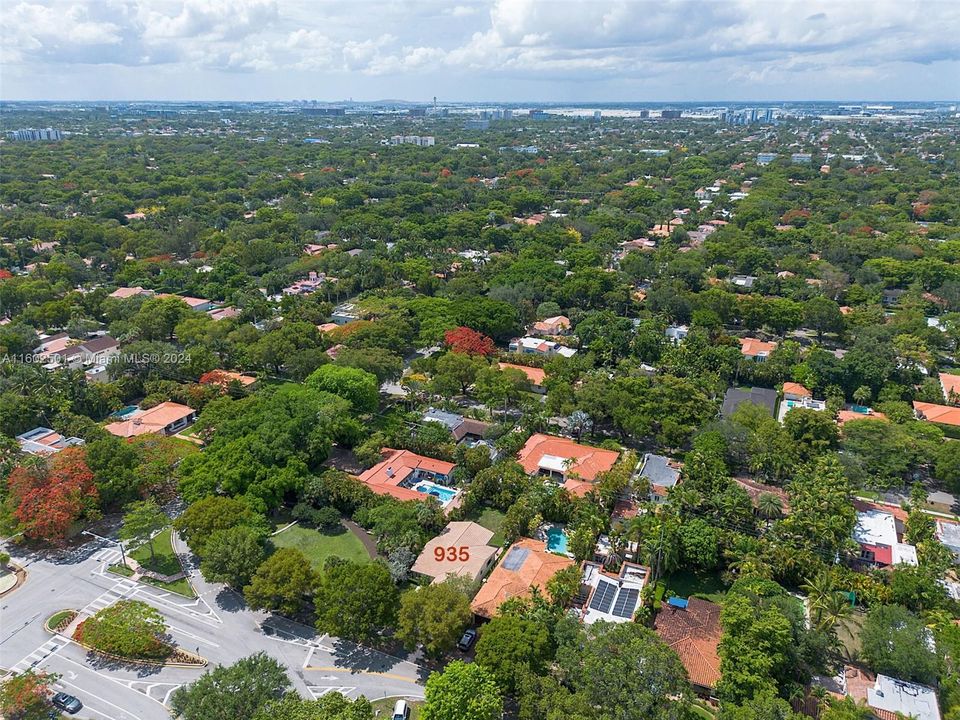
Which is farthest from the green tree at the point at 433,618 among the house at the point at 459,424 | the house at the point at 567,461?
the house at the point at 459,424

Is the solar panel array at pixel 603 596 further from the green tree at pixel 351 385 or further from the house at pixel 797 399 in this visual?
the house at pixel 797 399

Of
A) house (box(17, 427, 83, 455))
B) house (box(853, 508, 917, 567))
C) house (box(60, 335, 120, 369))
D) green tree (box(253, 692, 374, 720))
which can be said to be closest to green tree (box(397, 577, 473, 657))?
green tree (box(253, 692, 374, 720))

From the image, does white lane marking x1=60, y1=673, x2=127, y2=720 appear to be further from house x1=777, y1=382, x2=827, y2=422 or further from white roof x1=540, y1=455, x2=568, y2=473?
house x1=777, y1=382, x2=827, y2=422

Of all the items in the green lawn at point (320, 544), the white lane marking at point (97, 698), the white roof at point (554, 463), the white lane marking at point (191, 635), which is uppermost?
the white roof at point (554, 463)

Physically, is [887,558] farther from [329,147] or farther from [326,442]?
[329,147]

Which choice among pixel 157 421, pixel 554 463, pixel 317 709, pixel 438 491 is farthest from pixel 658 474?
pixel 157 421

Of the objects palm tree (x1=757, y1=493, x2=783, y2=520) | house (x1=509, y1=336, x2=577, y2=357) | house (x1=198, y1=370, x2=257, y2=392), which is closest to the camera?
palm tree (x1=757, y1=493, x2=783, y2=520)

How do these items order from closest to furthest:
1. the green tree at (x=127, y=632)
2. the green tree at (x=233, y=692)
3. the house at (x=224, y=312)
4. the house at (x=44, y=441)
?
the green tree at (x=233, y=692) < the green tree at (x=127, y=632) < the house at (x=44, y=441) < the house at (x=224, y=312)

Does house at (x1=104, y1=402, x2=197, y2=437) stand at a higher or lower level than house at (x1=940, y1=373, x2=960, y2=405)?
lower
